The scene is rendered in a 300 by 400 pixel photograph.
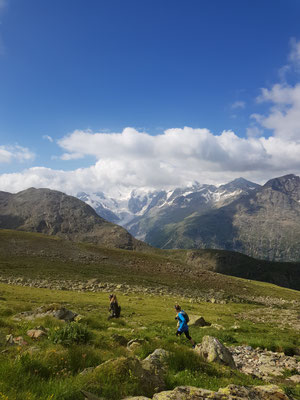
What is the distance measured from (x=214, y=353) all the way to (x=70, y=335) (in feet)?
24.6

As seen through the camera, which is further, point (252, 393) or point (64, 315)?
point (64, 315)

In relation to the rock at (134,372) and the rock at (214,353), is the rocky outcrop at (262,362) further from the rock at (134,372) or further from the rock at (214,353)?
the rock at (134,372)

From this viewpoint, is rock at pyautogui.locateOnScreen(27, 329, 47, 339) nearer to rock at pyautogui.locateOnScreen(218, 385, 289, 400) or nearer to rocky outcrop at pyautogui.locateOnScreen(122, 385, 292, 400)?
rocky outcrop at pyautogui.locateOnScreen(122, 385, 292, 400)

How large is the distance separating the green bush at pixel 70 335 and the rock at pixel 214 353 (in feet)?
20.7

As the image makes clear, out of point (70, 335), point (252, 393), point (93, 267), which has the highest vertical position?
point (252, 393)

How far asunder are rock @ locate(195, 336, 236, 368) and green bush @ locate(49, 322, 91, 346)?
248 inches

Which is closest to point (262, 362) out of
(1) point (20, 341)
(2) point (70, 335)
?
(2) point (70, 335)

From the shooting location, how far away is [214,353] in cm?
1335

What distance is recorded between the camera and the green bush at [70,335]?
37.8 ft

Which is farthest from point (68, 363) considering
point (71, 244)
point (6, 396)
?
Answer: point (71, 244)

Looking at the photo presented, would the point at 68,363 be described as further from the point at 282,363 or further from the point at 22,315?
the point at 282,363

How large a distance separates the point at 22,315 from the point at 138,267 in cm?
6652

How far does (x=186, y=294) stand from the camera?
63.1 m

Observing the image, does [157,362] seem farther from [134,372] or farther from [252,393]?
[252,393]
